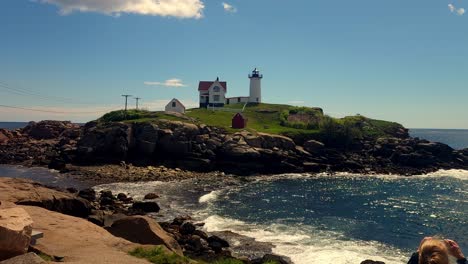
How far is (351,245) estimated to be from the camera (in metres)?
30.8

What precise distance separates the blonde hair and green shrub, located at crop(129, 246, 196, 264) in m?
11.8

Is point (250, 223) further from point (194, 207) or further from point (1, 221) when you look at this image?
point (1, 221)

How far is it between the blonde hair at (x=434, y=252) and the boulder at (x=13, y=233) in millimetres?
11596

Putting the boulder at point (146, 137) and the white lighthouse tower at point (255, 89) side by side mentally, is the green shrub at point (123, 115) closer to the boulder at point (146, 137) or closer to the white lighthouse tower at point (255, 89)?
the boulder at point (146, 137)

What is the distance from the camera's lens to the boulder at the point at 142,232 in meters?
22.0

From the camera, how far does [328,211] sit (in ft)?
143

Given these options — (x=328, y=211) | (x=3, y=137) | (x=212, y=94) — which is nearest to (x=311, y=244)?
(x=328, y=211)

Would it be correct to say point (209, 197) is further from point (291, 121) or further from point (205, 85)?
point (205, 85)

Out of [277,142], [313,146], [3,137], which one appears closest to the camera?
[277,142]

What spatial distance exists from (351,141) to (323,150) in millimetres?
10096

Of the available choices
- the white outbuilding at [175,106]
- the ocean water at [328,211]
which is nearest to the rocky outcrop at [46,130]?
the white outbuilding at [175,106]

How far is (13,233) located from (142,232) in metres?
10.7

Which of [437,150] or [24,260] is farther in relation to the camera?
[437,150]

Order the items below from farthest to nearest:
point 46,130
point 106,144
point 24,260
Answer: point 46,130, point 106,144, point 24,260
